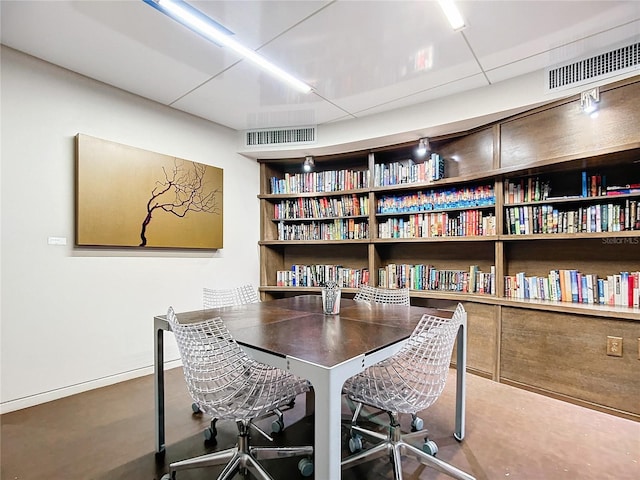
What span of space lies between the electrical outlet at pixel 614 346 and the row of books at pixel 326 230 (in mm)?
2374

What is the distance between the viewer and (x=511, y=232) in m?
3.13

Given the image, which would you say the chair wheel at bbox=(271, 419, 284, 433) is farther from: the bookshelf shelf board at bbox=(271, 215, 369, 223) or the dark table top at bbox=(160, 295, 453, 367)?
the bookshelf shelf board at bbox=(271, 215, 369, 223)

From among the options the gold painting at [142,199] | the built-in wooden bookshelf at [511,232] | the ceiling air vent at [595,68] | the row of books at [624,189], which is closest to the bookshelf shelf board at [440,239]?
the built-in wooden bookshelf at [511,232]

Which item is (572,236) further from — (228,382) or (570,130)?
(228,382)

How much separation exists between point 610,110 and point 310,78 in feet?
7.78

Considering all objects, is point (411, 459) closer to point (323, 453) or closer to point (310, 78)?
point (323, 453)

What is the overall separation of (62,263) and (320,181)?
9.33ft

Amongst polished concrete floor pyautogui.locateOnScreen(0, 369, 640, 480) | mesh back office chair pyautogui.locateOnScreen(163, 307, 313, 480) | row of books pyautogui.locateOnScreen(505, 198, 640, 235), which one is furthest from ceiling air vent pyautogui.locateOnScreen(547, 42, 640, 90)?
mesh back office chair pyautogui.locateOnScreen(163, 307, 313, 480)

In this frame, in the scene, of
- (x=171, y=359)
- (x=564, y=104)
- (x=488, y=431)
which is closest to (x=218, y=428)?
(x=171, y=359)

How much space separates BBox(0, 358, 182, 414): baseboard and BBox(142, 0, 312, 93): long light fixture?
2959 mm

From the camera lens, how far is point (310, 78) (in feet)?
9.28

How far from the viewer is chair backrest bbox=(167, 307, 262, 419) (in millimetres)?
1470

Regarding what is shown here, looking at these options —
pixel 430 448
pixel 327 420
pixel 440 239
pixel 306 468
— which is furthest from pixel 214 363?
pixel 440 239

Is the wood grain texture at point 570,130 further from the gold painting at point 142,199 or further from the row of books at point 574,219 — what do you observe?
the gold painting at point 142,199
